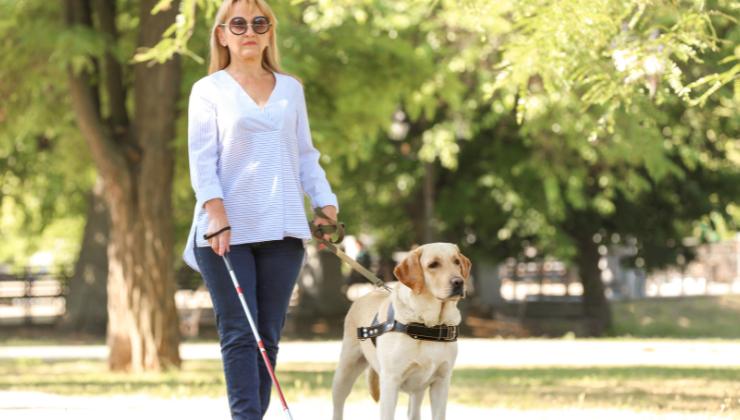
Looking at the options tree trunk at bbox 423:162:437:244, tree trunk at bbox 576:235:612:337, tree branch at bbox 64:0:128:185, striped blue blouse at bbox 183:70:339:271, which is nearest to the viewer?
striped blue blouse at bbox 183:70:339:271

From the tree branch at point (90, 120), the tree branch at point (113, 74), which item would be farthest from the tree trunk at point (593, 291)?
the tree branch at point (90, 120)

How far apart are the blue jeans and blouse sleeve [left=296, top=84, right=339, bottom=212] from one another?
0.25m

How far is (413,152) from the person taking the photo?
29.6m

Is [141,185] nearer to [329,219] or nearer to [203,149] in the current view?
[329,219]

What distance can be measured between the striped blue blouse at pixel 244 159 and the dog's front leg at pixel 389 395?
87 centimetres

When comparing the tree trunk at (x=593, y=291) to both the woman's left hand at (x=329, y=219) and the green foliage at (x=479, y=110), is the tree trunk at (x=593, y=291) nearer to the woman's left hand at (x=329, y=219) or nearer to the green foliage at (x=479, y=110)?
the green foliage at (x=479, y=110)

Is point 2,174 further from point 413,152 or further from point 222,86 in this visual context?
point 222,86

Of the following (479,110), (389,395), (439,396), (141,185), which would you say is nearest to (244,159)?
(389,395)

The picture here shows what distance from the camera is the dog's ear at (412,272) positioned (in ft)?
22.2

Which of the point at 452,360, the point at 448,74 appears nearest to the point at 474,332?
the point at 448,74

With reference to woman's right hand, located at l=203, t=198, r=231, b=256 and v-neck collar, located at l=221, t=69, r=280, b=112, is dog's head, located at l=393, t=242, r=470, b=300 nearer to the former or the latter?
woman's right hand, located at l=203, t=198, r=231, b=256

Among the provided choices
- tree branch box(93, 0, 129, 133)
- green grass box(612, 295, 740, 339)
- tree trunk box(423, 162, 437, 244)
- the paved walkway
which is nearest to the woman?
tree branch box(93, 0, 129, 133)

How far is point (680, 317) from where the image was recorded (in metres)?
34.8

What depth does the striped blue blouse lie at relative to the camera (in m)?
6.43
